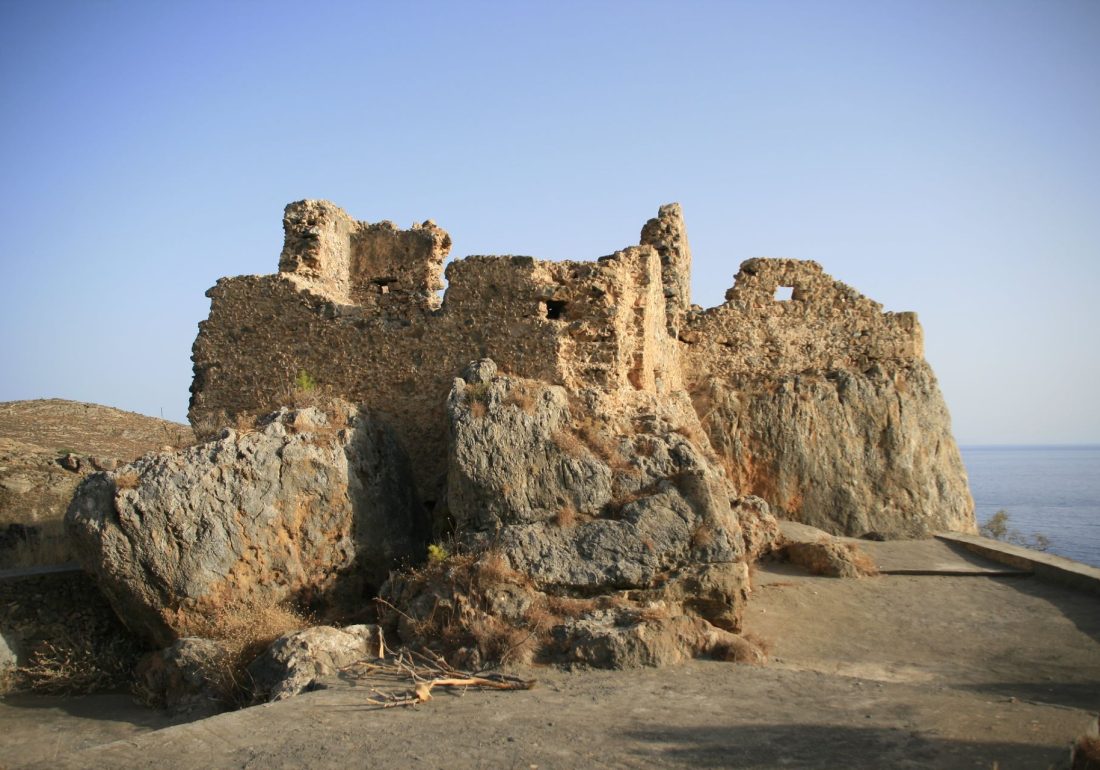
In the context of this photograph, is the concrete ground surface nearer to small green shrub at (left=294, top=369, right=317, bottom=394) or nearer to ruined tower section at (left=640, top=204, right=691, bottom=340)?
small green shrub at (left=294, top=369, right=317, bottom=394)

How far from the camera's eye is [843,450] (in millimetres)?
14859

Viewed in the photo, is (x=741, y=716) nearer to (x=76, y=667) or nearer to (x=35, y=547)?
(x=76, y=667)

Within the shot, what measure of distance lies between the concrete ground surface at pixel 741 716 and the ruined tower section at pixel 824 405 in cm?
417

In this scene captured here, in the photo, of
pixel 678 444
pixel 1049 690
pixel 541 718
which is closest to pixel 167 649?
pixel 541 718

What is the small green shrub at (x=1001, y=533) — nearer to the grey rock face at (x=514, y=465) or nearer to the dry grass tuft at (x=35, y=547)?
the grey rock face at (x=514, y=465)

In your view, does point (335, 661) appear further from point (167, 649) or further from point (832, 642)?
point (832, 642)

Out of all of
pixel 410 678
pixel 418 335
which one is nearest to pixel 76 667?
pixel 410 678

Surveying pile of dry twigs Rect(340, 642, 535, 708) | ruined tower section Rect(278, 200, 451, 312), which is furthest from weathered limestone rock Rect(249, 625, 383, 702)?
ruined tower section Rect(278, 200, 451, 312)

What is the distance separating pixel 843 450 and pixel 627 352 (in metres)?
4.99

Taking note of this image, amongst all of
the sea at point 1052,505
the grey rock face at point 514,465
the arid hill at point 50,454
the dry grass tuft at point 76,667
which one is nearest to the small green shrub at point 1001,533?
the sea at point 1052,505

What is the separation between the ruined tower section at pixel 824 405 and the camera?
579 inches

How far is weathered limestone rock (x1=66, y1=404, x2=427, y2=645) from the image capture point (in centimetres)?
970

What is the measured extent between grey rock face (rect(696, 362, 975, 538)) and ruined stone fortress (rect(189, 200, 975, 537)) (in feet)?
0.08

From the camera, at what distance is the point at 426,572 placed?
950 centimetres
